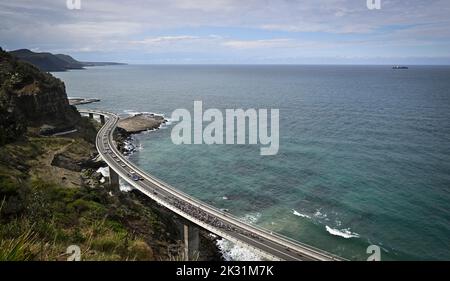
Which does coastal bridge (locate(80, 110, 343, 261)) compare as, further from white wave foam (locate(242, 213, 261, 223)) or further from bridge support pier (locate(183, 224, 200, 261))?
white wave foam (locate(242, 213, 261, 223))

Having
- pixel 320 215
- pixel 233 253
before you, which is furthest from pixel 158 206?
pixel 320 215

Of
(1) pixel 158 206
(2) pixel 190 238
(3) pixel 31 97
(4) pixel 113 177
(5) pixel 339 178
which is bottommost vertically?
(1) pixel 158 206

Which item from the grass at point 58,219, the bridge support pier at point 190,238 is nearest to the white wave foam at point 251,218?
the bridge support pier at point 190,238

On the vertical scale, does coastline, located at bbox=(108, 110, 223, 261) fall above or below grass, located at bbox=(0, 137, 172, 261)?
below

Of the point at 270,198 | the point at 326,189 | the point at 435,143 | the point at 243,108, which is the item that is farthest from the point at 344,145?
the point at 243,108

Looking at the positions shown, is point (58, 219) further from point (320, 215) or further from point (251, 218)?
point (320, 215)
